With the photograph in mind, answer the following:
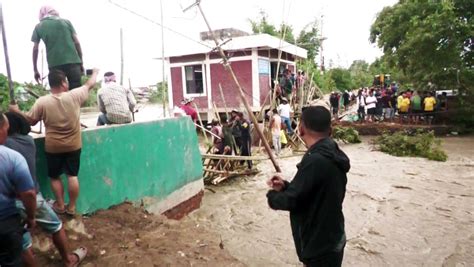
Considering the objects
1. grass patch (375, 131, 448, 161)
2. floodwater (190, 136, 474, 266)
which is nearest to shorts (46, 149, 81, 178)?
floodwater (190, 136, 474, 266)

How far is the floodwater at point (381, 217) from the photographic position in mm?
5518

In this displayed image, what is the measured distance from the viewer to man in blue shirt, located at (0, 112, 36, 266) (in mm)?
2475

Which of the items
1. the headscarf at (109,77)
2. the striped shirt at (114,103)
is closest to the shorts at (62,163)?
the striped shirt at (114,103)

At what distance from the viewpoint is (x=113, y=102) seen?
5270 mm

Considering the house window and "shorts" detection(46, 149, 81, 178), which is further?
the house window

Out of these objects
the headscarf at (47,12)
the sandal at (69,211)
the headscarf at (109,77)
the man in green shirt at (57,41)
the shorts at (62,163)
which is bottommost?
the sandal at (69,211)

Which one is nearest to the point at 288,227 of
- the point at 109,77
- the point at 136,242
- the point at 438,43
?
the point at 136,242

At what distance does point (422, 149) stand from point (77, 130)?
11687mm

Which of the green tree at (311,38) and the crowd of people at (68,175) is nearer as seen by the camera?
the crowd of people at (68,175)

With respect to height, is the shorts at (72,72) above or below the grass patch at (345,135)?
above

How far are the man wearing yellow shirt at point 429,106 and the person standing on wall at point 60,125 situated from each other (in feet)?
55.5

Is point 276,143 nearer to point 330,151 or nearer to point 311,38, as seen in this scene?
point 330,151

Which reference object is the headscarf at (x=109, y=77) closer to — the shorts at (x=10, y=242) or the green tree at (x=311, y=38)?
the shorts at (x=10, y=242)

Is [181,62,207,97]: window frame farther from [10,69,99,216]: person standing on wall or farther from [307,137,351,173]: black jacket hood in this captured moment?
[307,137,351,173]: black jacket hood
